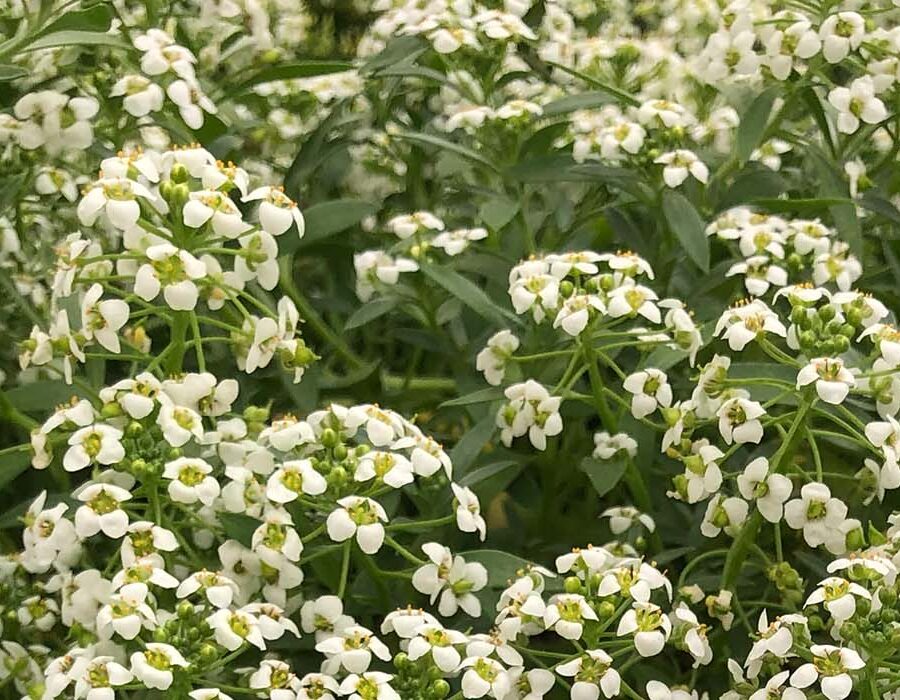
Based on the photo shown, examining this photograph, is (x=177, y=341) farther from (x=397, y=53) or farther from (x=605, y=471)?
(x=397, y=53)

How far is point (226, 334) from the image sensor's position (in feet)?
5.05

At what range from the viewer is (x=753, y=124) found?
1.56 m

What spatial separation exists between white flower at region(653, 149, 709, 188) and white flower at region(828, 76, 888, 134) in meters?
0.16

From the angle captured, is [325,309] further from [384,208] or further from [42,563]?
[42,563]

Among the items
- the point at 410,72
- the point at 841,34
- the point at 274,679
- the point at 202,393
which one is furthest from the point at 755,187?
the point at 274,679

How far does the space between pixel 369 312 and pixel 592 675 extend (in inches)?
22.8

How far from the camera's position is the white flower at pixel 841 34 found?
1461 mm

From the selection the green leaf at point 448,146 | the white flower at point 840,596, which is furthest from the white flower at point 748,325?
the green leaf at point 448,146

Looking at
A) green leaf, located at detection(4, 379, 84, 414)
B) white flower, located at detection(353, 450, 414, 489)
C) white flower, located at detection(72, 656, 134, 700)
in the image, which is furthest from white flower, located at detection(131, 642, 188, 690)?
green leaf, located at detection(4, 379, 84, 414)

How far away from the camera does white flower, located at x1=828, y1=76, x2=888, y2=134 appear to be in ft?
4.89

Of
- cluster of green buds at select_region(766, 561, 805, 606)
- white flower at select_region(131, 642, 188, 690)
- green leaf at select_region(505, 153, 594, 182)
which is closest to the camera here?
white flower at select_region(131, 642, 188, 690)

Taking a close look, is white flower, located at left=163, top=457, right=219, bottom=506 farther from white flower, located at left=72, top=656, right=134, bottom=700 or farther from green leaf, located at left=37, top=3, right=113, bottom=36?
green leaf, located at left=37, top=3, right=113, bottom=36

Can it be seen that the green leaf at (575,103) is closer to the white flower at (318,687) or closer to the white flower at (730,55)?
the white flower at (730,55)

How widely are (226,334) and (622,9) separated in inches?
47.3
